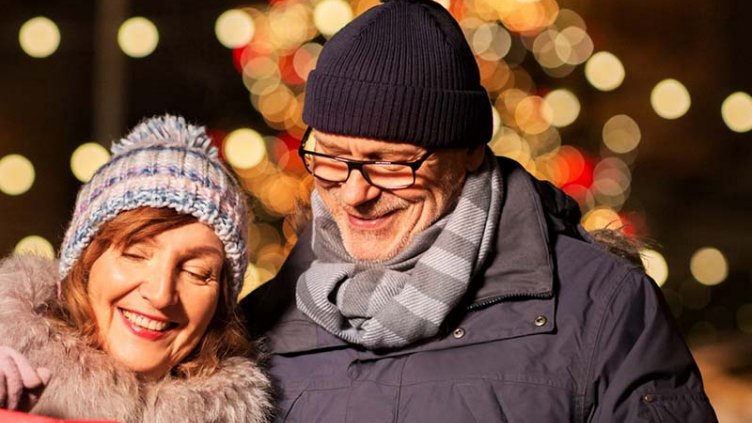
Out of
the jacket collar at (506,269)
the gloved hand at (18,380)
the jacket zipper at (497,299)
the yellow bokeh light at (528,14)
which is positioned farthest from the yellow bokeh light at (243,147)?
the gloved hand at (18,380)

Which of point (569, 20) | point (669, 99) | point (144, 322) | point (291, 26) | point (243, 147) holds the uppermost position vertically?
point (569, 20)

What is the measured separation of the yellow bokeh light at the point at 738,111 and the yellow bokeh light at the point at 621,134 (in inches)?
14.8

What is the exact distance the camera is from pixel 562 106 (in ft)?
17.6

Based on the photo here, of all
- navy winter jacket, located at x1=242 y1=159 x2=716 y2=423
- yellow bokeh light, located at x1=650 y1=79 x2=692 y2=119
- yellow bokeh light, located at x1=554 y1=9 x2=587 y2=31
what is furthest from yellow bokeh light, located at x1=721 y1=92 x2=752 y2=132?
navy winter jacket, located at x1=242 y1=159 x2=716 y2=423

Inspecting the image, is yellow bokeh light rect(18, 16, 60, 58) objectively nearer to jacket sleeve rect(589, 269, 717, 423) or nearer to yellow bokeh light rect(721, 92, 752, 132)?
yellow bokeh light rect(721, 92, 752, 132)

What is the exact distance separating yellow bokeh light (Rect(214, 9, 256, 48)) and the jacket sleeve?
9.94 ft

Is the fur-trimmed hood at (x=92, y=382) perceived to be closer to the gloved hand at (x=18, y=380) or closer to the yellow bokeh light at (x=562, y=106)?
the gloved hand at (x=18, y=380)

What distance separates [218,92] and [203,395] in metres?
3.08

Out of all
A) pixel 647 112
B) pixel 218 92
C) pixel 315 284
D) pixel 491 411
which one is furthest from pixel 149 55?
pixel 491 411

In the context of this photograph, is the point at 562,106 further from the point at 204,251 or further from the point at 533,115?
the point at 204,251

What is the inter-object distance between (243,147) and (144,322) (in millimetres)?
2994

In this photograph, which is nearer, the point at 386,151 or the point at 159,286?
the point at 159,286

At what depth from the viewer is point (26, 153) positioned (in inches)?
215

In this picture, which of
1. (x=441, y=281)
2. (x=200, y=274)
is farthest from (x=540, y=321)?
(x=200, y=274)
